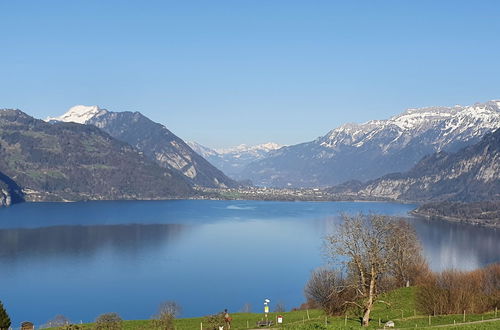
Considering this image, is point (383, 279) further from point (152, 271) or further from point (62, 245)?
point (62, 245)

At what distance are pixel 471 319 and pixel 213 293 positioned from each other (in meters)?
70.1

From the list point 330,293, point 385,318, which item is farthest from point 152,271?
point 385,318

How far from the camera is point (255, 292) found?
11775 centimetres

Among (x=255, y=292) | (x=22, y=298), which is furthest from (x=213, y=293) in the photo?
(x=22, y=298)

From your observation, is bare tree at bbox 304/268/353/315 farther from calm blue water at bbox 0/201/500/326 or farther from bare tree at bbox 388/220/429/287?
calm blue water at bbox 0/201/500/326

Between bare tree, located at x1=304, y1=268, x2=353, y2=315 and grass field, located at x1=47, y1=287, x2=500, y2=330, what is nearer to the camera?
grass field, located at x1=47, y1=287, x2=500, y2=330

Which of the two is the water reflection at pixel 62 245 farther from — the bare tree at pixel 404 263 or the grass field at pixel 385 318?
the bare tree at pixel 404 263

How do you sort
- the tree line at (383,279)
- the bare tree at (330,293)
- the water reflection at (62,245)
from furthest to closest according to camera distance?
the water reflection at (62,245) < the bare tree at (330,293) < the tree line at (383,279)

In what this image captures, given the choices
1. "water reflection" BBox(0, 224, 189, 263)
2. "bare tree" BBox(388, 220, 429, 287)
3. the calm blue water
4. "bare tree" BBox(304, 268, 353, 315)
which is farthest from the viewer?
"water reflection" BBox(0, 224, 189, 263)

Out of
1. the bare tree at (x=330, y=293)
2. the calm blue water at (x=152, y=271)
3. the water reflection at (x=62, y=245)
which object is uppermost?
the bare tree at (x=330, y=293)

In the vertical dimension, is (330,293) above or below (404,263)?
below

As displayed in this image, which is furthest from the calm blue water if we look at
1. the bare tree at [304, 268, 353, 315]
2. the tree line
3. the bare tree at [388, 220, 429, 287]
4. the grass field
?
the grass field

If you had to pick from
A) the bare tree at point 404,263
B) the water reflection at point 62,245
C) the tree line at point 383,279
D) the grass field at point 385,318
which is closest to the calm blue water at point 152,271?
the water reflection at point 62,245

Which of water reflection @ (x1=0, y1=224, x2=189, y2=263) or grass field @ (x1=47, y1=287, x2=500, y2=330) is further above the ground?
grass field @ (x1=47, y1=287, x2=500, y2=330)
